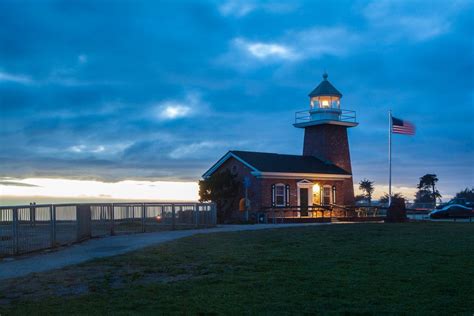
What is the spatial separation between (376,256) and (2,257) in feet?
29.3

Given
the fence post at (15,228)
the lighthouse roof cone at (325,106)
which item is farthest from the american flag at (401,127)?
the fence post at (15,228)

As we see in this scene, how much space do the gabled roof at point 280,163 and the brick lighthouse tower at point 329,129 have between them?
3.05ft

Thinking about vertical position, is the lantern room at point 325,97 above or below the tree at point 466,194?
above

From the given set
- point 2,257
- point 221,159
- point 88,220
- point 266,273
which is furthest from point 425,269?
point 221,159

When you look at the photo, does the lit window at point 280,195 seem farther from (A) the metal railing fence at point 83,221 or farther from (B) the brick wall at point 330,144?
(A) the metal railing fence at point 83,221

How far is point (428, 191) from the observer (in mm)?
66312

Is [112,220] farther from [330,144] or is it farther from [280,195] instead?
[330,144]

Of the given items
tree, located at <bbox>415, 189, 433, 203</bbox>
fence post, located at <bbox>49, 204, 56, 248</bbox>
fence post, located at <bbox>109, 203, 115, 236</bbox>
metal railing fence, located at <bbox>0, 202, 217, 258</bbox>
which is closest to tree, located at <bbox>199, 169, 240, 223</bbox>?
metal railing fence, located at <bbox>0, 202, 217, 258</bbox>

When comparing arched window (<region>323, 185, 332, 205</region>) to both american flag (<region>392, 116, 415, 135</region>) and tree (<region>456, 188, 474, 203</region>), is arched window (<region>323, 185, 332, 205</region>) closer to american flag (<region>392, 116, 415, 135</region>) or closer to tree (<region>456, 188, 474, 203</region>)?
american flag (<region>392, 116, 415, 135</region>)

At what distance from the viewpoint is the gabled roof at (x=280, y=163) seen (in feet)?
120

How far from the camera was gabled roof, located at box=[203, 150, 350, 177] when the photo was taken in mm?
36562

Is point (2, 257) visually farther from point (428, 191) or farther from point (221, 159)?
point (428, 191)

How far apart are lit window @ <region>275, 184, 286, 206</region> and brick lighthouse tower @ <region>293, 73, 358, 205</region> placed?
21.0ft

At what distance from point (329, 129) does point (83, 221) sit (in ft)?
86.0
